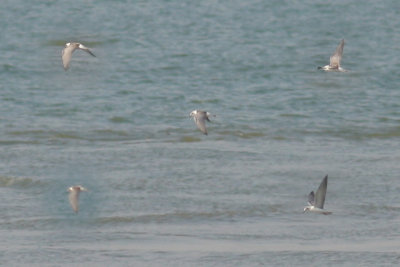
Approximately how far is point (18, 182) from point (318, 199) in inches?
121

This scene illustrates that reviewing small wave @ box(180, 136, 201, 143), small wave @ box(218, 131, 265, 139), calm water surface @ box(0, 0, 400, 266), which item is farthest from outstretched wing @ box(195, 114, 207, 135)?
small wave @ box(218, 131, 265, 139)

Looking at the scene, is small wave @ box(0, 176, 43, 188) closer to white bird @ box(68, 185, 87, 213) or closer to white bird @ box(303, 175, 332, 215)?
white bird @ box(68, 185, 87, 213)

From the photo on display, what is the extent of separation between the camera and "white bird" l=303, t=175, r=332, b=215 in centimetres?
892

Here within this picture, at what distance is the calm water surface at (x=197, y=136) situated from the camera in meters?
8.68

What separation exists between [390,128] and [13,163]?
480 centimetres

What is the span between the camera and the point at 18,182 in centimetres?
1038

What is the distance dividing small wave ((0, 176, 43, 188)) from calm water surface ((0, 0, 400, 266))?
0.03 meters

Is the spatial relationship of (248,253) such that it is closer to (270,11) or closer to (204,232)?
(204,232)

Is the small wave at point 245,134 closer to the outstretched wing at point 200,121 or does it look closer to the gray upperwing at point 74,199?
the outstretched wing at point 200,121

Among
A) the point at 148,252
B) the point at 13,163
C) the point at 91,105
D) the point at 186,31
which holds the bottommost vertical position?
the point at 148,252

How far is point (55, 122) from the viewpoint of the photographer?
13359 millimetres

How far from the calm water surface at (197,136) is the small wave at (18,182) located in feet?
0.09

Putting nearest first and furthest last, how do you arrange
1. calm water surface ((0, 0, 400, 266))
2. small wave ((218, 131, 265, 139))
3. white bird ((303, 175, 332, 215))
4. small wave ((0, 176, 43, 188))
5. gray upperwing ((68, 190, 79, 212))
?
calm water surface ((0, 0, 400, 266)) → gray upperwing ((68, 190, 79, 212)) → white bird ((303, 175, 332, 215)) → small wave ((0, 176, 43, 188)) → small wave ((218, 131, 265, 139))

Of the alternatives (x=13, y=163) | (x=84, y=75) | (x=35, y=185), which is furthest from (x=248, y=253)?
(x=84, y=75)
